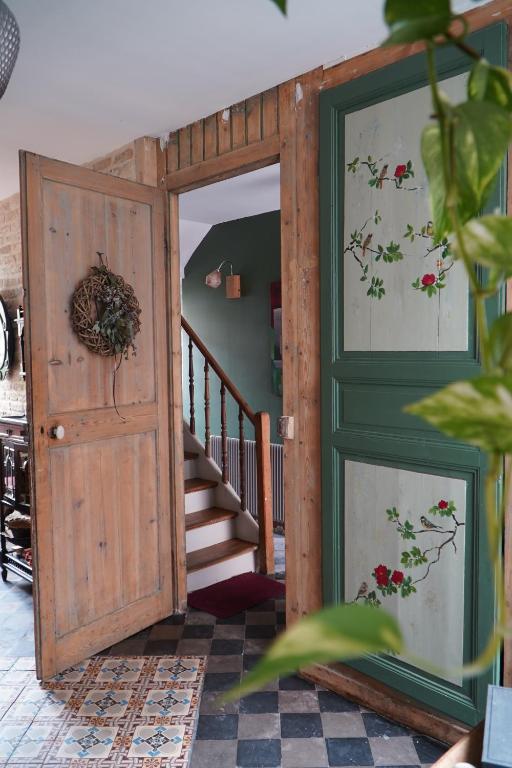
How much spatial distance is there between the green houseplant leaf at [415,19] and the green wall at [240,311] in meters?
4.93

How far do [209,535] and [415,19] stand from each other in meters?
3.99

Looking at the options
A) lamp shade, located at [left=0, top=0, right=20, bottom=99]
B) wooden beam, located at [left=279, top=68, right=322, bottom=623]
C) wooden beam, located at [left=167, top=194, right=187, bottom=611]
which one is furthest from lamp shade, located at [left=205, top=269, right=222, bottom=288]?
lamp shade, located at [left=0, top=0, right=20, bottom=99]

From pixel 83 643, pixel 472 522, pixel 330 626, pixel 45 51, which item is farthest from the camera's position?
pixel 83 643

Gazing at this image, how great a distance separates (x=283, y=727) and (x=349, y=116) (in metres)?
2.49

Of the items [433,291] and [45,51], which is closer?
[433,291]

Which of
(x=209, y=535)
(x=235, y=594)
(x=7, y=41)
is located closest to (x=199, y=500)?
(x=209, y=535)

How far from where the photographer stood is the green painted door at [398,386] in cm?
214

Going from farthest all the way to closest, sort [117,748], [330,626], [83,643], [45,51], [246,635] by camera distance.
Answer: [246,635] < [83,643] < [45,51] < [117,748] < [330,626]

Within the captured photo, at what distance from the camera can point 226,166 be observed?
3002mm

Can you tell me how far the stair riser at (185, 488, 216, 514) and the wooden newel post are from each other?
17.6 inches

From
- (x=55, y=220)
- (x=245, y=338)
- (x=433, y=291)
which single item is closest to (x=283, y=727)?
(x=433, y=291)

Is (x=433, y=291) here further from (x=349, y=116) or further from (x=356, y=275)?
(x=349, y=116)

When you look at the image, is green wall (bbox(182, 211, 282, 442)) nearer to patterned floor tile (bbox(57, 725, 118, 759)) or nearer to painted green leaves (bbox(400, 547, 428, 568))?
painted green leaves (bbox(400, 547, 428, 568))

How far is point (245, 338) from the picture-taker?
5.73 meters
